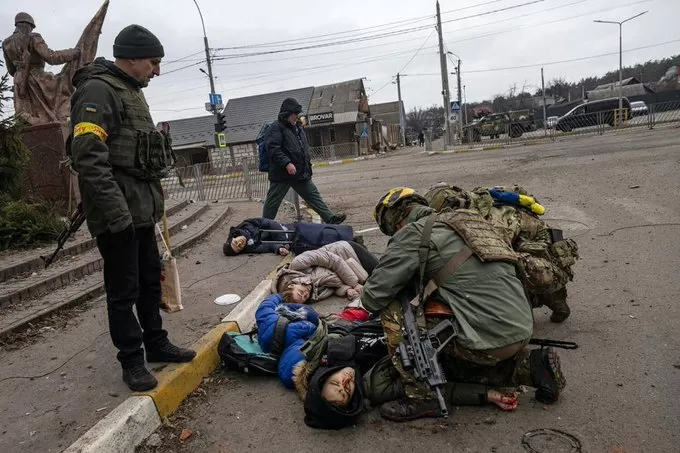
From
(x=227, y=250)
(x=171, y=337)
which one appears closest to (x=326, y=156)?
(x=227, y=250)

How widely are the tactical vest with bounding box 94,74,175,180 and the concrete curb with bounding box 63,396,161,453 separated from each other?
1.29 meters

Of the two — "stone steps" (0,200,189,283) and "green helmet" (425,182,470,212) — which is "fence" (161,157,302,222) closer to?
"stone steps" (0,200,189,283)

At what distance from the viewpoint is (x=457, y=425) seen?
2.66 metres

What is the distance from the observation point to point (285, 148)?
23.0 ft

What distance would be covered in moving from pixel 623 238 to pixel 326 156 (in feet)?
105

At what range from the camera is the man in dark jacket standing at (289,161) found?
6898mm

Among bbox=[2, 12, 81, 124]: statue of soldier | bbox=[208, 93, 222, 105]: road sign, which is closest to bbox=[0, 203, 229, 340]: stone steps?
bbox=[2, 12, 81, 124]: statue of soldier

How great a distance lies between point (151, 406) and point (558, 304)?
2857mm

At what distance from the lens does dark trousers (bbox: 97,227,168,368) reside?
2.82 meters

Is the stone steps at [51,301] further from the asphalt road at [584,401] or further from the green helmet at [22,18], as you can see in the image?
the green helmet at [22,18]

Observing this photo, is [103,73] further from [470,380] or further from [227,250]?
[227,250]

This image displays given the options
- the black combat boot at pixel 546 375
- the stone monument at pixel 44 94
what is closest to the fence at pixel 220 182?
the stone monument at pixel 44 94

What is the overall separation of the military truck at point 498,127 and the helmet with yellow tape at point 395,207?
27.3 meters

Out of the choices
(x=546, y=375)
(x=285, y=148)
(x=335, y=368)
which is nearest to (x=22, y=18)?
(x=285, y=148)
